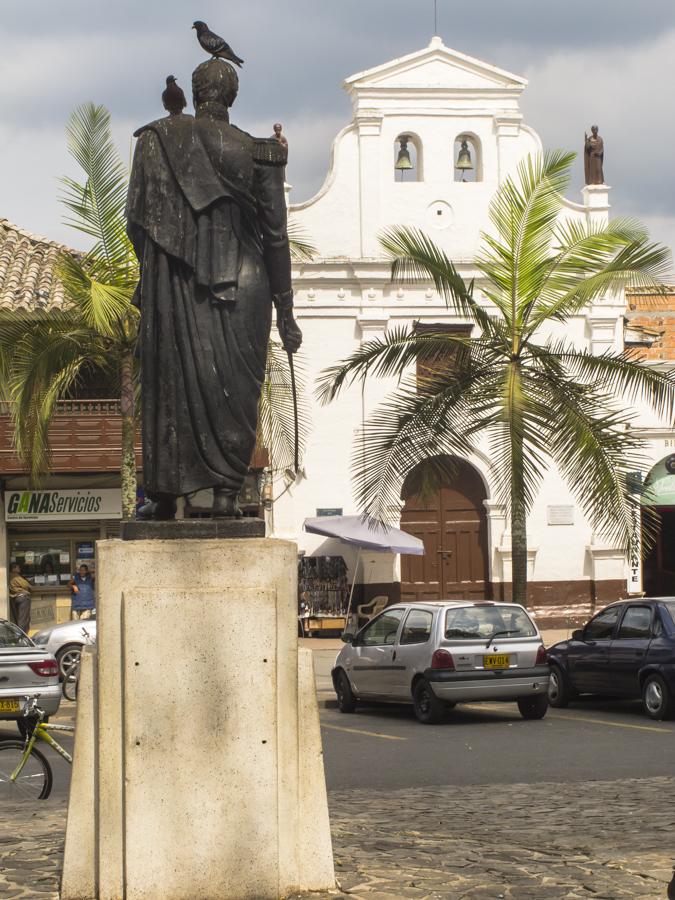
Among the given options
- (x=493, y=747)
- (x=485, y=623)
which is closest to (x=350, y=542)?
(x=485, y=623)

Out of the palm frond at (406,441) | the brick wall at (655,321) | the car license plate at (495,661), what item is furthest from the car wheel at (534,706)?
the brick wall at (655,321)

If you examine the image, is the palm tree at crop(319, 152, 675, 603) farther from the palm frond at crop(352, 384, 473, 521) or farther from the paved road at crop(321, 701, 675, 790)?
the paved road at crop(321, 701, 675, 790)

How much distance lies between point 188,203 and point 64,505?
2115cm

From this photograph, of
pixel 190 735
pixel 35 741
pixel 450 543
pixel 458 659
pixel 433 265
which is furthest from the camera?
pixel 450 543

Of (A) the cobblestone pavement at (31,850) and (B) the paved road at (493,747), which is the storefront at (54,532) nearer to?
(B) the paved road at (493,747)

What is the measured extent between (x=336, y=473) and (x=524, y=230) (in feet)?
35.0

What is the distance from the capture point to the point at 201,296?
6.62 meters

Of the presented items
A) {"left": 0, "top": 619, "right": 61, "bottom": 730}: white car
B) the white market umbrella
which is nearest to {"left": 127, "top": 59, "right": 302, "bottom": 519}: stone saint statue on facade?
{"left": 0, "top": 619, "right": 61, "bottom": 730}: white car

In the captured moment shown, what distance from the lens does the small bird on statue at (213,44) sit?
6773 mm

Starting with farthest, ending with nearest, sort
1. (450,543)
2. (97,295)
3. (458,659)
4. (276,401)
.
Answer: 1. (450,543)
2. (276,401)
3. (97,295)
4. (458,659)

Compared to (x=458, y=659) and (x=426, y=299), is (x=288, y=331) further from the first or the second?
(x=426, y=299)

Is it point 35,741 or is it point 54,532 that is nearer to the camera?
point 35,741

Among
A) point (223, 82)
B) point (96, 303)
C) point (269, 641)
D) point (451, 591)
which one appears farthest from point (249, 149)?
point (451, 591)

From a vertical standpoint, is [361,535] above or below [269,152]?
below
